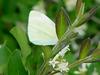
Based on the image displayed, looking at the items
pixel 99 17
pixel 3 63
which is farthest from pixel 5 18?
pixel 3 63

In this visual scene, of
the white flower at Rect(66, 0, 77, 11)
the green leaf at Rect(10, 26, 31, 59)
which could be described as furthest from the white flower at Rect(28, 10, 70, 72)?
the white flower at Rect(66, 0, 77, 11)

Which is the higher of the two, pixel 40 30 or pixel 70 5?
pixel 40 30

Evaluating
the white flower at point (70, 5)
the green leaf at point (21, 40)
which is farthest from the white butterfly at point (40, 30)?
the white flower at point (70, 5)

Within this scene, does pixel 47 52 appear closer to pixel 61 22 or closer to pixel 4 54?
pixel 61 22

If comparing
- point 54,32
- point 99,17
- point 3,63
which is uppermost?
point 54,32

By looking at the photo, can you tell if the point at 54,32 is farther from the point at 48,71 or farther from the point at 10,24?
the point at 10,24

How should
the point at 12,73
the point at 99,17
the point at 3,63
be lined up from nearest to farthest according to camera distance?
the point at 12,73, the point at 3,63, the point at 99,17

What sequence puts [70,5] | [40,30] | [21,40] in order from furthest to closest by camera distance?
[70,5], [21,40], [40,30]

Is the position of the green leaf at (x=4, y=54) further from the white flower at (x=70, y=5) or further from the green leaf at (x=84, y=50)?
the white flower at (x=70, y=5)

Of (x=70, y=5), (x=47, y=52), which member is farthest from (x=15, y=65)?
(x=70, y=5)
